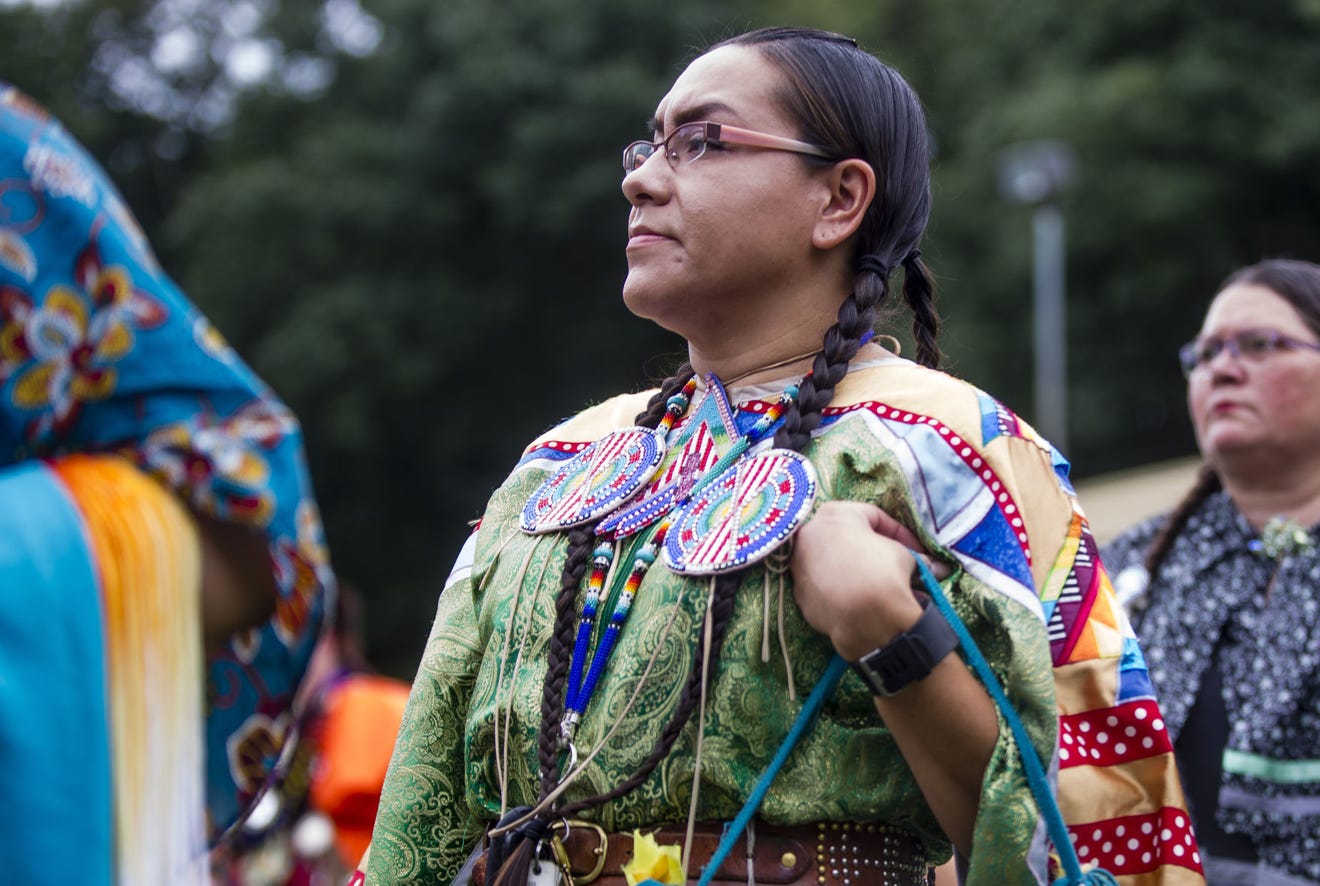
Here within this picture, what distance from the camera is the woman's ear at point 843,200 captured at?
2.16 metres

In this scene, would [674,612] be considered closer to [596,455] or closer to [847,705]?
[847,705]

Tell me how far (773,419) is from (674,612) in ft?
1.08

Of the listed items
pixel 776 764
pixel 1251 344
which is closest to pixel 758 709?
pixel 776 764

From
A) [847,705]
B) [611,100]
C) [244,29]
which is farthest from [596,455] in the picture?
[244,29]

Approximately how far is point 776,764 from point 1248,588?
2130mm

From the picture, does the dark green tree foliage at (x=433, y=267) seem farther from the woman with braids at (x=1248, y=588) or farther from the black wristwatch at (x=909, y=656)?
the black wristwatch at (x=909, y=656)

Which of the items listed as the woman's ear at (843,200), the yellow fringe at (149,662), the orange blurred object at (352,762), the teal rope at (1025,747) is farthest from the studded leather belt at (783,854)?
the orange blurred object at (352,762)

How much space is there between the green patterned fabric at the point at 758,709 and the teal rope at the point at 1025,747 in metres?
0.02

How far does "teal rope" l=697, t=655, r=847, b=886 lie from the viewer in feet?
6.16

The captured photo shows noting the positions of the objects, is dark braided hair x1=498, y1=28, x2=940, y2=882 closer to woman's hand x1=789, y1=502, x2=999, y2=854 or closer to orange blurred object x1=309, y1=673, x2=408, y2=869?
woman's hand x1=789, y1=502, x2=999, y2=854

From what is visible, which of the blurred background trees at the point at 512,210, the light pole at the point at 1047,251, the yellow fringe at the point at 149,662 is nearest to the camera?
the yellow fringe at the point at 149,662

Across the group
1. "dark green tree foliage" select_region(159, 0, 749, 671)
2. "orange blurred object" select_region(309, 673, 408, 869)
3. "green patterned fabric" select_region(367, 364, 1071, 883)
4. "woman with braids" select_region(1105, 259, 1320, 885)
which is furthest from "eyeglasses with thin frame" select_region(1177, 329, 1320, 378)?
"dark green tree foliage" select_region(159, 0, 749, 671)

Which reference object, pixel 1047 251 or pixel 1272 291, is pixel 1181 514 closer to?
pixel 1272 291

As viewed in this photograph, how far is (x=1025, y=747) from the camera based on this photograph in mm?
1854
